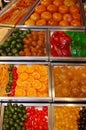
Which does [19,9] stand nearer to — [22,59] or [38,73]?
[22,59]

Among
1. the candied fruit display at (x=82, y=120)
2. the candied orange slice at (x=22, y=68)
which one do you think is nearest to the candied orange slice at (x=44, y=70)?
the candied orange slice at (x=22, y=68)

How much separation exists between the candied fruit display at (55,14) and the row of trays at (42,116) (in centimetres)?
150

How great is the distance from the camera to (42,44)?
12.5 feet

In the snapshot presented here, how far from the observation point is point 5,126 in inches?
115

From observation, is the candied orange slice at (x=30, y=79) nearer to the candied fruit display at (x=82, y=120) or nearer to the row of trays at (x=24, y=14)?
the candied fruit display at (x=82, y=120)

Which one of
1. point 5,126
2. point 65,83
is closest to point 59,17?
point 65,83

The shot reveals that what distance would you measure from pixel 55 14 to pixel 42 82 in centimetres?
141

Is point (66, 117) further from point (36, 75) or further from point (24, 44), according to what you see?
point (24, 44)

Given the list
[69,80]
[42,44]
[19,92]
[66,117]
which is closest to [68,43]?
[42,44]

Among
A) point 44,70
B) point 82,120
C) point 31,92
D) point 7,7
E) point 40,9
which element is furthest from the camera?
point 7,7

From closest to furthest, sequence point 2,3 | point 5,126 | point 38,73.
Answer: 1. point 5,126
2. point 38,73
3. point 2,3

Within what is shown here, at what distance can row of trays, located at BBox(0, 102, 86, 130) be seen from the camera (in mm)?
2959

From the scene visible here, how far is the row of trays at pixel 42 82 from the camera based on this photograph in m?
3.21

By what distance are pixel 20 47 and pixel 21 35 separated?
238 millimetres
